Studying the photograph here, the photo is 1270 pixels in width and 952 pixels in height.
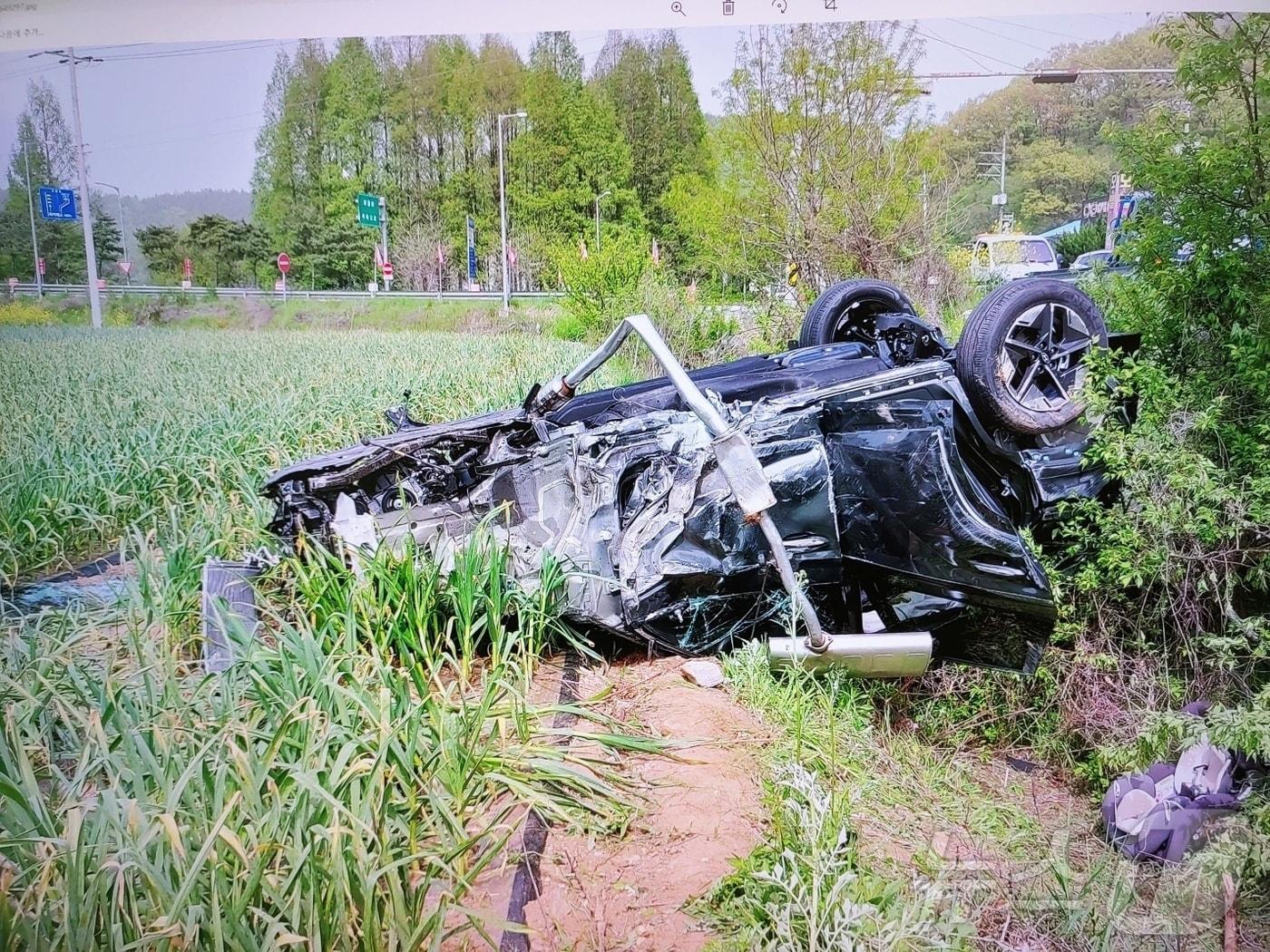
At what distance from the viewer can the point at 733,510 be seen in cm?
232

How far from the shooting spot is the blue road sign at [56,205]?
6.88 ft

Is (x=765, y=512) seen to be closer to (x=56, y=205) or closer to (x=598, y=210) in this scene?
(x=598, y=210)

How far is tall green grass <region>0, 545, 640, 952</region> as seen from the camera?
1308mm

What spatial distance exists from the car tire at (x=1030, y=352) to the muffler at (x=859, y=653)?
2.20 feet

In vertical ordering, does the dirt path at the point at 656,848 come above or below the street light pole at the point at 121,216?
below

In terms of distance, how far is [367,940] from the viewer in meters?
1.30

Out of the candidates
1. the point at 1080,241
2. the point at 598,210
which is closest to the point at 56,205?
the point at 598,210

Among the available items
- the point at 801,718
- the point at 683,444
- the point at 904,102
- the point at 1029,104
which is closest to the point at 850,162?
the point at 904,102

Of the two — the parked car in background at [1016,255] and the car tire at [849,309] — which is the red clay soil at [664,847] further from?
the parked car in background at [1016,255]

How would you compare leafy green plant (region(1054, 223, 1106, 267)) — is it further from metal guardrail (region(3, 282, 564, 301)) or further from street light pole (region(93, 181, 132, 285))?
street light pole (region(93, 181, 132, 285))

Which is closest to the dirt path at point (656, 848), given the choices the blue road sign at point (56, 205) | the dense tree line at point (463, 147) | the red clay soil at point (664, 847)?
the red clay soil at point (664, 847)

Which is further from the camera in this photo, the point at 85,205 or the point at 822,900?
the point at 85,205

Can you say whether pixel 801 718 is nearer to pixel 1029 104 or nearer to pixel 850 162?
pixel 850 162

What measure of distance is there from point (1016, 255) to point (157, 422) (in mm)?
2326
